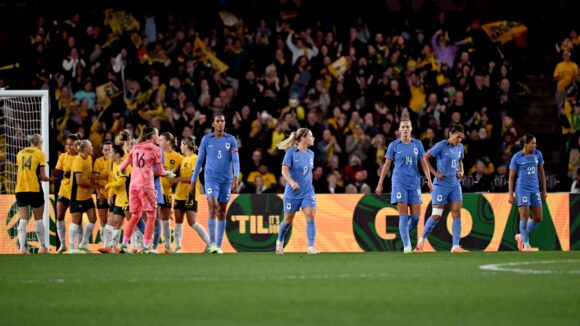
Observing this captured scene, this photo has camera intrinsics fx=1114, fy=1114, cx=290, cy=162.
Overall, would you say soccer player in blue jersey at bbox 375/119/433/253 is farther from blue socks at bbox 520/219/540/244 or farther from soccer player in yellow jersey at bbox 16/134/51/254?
soccer player in yellow jersey at bbox 16/134/51/254

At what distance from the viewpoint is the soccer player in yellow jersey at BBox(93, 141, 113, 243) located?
1888 cm

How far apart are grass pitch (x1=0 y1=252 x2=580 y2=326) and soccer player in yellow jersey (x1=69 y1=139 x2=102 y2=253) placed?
407 cm

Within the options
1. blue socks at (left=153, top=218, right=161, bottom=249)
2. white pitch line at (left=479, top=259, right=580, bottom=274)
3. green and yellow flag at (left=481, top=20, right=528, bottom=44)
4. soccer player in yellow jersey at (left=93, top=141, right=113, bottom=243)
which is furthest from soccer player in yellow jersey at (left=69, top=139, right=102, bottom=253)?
green and yellow flag at (left=481, top=20, right=528, bottom=44)

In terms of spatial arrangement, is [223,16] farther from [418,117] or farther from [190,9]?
[418,117]

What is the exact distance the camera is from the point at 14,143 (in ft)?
71.7

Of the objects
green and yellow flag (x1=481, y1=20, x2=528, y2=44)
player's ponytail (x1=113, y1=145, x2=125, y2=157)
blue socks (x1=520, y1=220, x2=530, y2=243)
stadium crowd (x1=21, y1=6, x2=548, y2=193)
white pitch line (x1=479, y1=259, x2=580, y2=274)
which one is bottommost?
white pitch line (x1=479, y1=259, x2=580, y2=274)

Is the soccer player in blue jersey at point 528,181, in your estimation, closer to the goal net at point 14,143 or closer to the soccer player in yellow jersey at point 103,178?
the soccer player in yellow jersey at point 103,178

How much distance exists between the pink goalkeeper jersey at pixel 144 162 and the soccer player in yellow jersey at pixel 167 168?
2.08 metres

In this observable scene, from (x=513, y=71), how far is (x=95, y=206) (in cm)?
1147

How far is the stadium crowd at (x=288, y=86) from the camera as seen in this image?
23.6 meters

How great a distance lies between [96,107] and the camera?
24375mm

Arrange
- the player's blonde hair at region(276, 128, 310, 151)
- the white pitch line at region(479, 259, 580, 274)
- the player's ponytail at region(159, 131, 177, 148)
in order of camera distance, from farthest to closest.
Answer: the player's ponytail at region(159, 131, 177, 148) < the player's blonde hair at region(276, 128, 310, 151) < the white pitch line at region(479, 259, 580, 274)

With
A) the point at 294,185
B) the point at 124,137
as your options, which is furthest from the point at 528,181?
the point at 124,137

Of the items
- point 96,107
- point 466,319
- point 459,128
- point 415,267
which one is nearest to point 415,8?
point 96,107
